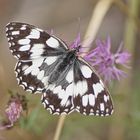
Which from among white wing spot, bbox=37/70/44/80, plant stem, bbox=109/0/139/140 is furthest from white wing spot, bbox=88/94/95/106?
plant stem, bbox=109/0/139/140

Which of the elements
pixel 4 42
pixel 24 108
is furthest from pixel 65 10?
pixel 24 108

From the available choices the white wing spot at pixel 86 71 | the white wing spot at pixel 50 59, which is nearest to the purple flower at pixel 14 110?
the white wing spot at pixel 50 59

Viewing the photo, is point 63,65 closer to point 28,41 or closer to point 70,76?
point 70,76

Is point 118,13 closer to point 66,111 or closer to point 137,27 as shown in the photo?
point 137,27

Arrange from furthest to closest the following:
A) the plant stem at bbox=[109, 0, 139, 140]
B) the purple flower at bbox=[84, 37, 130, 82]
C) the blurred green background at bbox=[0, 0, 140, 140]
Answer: the plant stem at bbox=[109, 0, 139, 140] < the blurred green background at bbox=[0, 0, 140, 140] < the purple flower at bbox=[84, 37, 130, 82]

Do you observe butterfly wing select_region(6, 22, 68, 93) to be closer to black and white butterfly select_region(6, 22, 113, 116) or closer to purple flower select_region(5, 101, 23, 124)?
black and white butterfly select_region(6, 22, 113, 116)

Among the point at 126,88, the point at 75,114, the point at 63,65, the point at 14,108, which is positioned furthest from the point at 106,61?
the point at 126,88
